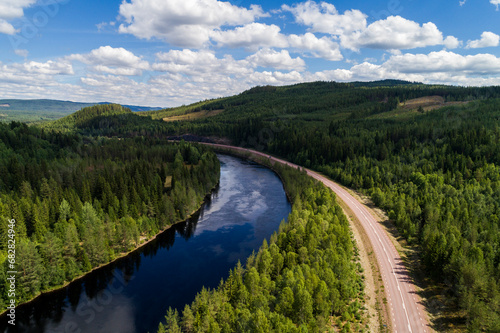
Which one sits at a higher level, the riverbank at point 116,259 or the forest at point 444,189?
the forest at point 444,189

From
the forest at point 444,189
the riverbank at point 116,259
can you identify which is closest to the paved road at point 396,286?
the forest at point 444,189

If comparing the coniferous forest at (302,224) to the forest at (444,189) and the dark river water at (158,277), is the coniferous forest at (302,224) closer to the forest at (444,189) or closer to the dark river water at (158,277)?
the forest at (444,189)

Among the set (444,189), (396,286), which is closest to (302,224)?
→ (396,286)

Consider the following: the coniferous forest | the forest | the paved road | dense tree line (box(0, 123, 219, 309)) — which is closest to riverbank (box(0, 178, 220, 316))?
dense tree line (box(0, 123, 219, 309))

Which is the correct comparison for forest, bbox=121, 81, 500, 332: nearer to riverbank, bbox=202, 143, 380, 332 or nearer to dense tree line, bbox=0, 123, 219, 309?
riverbank, bbox=202, 143, 380, 332

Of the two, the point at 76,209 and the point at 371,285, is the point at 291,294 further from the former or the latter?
the point at 76,209
